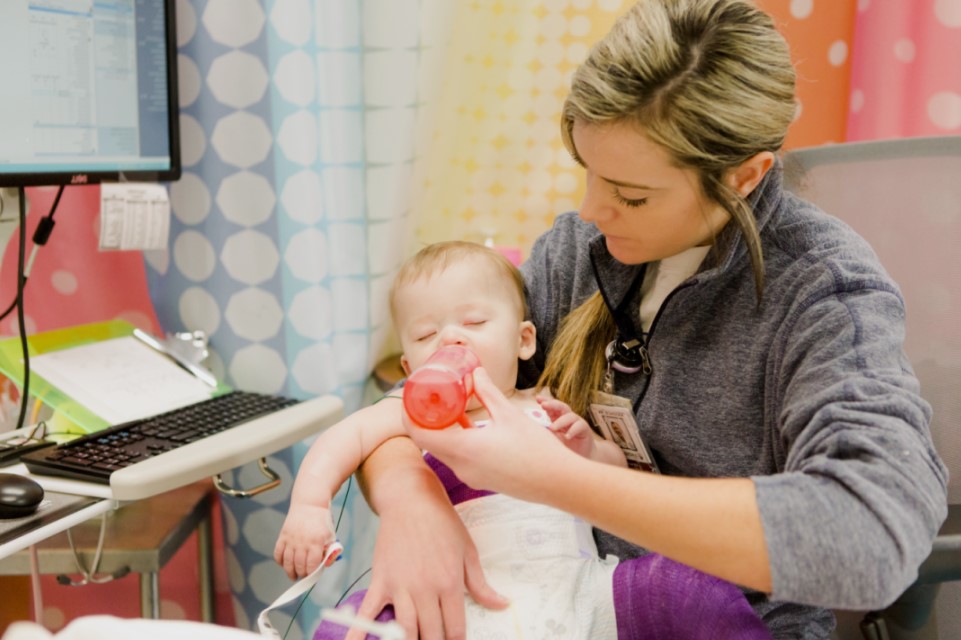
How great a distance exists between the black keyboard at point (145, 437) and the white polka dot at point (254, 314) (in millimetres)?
158

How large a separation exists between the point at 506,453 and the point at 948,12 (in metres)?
1.33

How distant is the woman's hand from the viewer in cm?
79

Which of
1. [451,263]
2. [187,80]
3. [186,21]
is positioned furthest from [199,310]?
[451,263]

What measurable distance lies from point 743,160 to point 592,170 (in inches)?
6.5

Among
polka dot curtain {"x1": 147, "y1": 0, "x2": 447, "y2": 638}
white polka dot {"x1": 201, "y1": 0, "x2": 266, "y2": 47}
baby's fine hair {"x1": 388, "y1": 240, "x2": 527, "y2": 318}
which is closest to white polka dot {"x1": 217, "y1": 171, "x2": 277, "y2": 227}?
polka dot curtain {"x1": 147, "y1": 0, "x2": 447, "y2": 638}

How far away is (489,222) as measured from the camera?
185 centimetres

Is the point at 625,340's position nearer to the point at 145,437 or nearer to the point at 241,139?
the point at 145,437

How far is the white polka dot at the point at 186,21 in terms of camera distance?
1.54 m

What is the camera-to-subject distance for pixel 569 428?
1.06 m

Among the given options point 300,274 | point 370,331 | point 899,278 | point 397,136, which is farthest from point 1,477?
point 899,278

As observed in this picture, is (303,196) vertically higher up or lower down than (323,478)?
higher up

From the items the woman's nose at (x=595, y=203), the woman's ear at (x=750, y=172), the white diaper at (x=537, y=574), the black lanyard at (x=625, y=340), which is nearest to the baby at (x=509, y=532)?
the white diaper at (x=537, y=574)

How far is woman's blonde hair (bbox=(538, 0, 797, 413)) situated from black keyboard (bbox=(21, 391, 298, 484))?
2.33 ft

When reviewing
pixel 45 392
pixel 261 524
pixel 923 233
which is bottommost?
pixel 261 524
